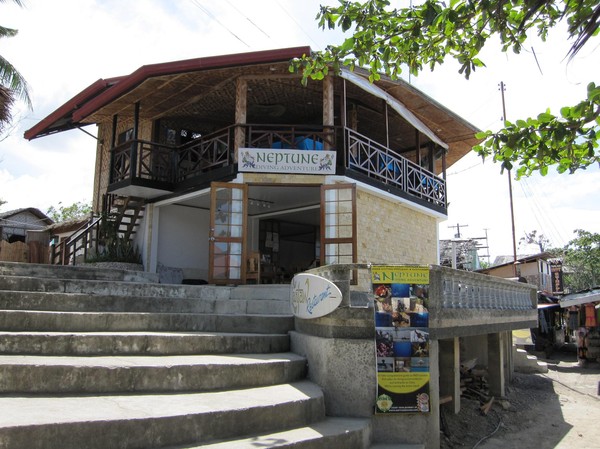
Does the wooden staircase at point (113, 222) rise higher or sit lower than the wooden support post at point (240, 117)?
lower

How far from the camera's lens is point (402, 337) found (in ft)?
16.3

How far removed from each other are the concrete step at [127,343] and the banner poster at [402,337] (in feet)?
4.65

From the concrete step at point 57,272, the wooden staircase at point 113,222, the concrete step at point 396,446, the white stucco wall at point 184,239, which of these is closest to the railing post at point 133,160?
the wooden staircase at point 113,222

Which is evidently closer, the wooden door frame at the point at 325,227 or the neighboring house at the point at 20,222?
the wooden door frame at the point at 325,227

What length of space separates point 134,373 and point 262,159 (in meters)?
6.54

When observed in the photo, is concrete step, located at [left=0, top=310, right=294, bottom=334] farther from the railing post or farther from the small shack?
the small shack

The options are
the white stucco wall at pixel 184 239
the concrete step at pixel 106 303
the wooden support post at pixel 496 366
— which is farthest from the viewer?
the white stucco wall at pixel 184 239

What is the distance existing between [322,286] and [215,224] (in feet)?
17.1

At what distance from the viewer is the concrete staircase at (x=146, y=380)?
3.29 metres

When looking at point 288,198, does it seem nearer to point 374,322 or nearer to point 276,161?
point 276,161

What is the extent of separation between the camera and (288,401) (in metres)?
4.22

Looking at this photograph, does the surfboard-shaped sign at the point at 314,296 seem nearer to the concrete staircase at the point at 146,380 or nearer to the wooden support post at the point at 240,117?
the concrete staircase at the point at 146,380

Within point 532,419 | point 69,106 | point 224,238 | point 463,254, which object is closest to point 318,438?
point 532,419

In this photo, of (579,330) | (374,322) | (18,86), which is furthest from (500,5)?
(579,330)
